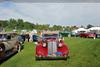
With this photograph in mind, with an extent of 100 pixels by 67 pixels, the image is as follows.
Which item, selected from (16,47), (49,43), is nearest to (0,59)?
(49,43)

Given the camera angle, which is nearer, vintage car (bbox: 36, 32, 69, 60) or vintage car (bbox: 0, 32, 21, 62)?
vintage car (bbox: 0, 32, 21, 62)

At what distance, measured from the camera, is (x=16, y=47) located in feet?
73.8

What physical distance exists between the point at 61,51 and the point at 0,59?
13.9 ft

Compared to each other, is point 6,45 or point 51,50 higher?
point 6,45

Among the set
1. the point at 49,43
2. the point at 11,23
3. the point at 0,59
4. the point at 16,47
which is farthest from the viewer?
the point at 11,23

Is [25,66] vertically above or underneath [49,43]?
underneath

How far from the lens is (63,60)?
17.3m

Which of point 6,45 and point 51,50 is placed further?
point 6,45

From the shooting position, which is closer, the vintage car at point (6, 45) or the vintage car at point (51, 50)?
the vintage car at point (6, 45)

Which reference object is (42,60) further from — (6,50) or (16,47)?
(16,47)

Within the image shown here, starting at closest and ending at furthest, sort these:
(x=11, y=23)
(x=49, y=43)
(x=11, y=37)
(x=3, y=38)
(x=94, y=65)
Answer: (x=94, y=65)
(x=49, y=43)
(x=3, y=38)
(x=11, y=37)
(x=11, y=23)

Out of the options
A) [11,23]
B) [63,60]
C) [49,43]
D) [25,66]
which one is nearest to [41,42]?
[49,43]

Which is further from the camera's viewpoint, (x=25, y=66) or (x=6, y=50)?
(x=6, y=50)

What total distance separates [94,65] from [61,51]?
10.4 feet
